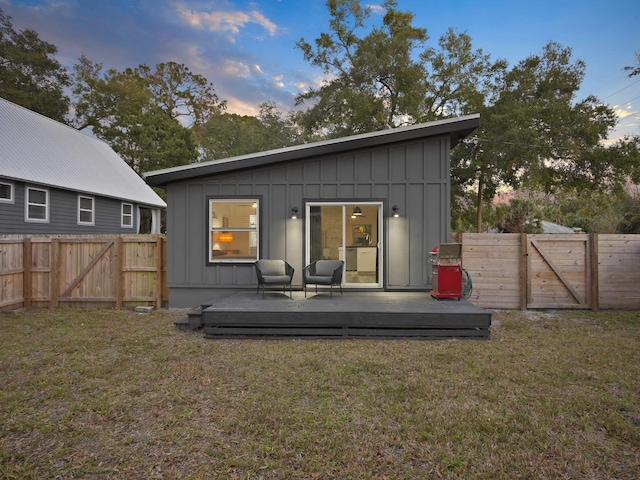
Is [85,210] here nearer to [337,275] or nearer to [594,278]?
[337,275]

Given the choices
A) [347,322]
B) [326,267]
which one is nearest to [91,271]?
[326,267]

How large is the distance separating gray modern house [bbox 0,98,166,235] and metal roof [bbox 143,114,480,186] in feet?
20.8

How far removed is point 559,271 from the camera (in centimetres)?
703

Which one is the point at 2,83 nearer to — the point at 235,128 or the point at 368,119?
the point at 235,128

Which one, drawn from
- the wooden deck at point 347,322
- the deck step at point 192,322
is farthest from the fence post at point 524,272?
the deck step at point 192,322

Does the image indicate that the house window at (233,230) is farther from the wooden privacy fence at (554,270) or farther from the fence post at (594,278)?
the fence post at (594,278)

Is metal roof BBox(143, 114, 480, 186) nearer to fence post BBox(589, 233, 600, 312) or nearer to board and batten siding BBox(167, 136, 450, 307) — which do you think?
board and batten siding BBox(167, 136, 450, 307)

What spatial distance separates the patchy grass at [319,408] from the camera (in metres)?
2.29

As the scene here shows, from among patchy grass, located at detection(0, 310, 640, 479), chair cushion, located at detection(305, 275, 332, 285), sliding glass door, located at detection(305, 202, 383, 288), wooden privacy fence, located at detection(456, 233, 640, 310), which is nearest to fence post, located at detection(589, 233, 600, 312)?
wooden privacy fence, located at detection(456, 233, 640, 310)

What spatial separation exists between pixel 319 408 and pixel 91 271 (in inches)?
248

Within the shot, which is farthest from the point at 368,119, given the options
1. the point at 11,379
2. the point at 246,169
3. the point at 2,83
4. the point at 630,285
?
the point at 2,83

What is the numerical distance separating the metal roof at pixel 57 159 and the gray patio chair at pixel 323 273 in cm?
883

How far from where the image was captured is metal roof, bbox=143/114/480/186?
6781 mm

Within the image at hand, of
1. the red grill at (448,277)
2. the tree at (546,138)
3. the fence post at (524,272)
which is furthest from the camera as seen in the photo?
the tree at (546,138)
